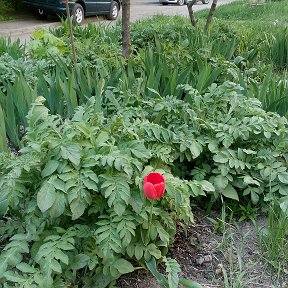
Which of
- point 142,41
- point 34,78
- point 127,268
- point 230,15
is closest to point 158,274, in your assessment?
point 127,268

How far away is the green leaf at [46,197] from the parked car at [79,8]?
10713mm

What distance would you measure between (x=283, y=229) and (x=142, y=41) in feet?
11.9

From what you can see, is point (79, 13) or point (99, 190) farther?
point (79, 13)

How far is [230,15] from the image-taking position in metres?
12.3

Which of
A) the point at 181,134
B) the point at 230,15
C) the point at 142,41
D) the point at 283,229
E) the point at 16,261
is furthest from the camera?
the point at 230,15

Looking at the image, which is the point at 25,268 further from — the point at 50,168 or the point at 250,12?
the point at 250,12

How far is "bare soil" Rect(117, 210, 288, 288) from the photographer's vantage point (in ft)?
6.50

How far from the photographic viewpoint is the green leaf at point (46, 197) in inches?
66.0

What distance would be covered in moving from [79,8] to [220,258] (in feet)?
38.5

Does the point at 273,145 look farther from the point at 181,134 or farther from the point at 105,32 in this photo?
the point at 105,32

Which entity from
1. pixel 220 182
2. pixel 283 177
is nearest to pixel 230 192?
pixel 220 182

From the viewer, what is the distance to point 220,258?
7.02 feet

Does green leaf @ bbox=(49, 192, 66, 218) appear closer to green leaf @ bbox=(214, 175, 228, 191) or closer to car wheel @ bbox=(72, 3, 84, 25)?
green leaf @ bbox=(214, 175, 228, 191)

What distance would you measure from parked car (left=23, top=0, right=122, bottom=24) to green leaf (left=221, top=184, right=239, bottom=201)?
33.6 feet
